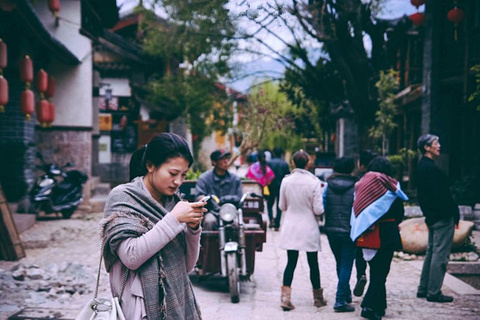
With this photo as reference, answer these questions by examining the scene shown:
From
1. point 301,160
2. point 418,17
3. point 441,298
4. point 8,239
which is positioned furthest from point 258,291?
point 418,17

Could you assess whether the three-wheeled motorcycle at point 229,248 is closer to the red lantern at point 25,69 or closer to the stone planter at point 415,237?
the stone planter at point 415,237

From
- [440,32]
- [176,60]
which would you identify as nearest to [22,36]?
[440,32]

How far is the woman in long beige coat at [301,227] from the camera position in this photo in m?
6.60

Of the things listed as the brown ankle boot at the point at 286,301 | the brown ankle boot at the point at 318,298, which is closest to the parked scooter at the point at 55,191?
the brown ankle boot at the point at 286,301

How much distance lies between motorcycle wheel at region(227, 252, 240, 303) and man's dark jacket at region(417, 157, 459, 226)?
2504mm

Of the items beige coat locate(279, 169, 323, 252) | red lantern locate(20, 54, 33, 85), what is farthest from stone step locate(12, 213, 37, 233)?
beige coat locate(279, 169, 323, 252)

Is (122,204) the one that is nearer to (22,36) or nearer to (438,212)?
(438,212)

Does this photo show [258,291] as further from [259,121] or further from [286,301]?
[259,121]

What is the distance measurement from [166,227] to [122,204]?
25cm

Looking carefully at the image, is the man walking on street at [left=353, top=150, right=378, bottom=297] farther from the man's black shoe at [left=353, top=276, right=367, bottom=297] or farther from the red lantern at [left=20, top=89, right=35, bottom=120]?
the red lantern at [left=20, top=89, right=35, bottom=120]

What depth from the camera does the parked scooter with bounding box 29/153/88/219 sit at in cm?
1286

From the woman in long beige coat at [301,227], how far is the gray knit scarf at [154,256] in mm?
3987

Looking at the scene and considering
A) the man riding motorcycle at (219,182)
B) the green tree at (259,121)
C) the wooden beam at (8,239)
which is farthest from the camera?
the green tree at (259,121)

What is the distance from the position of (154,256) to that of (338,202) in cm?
443
